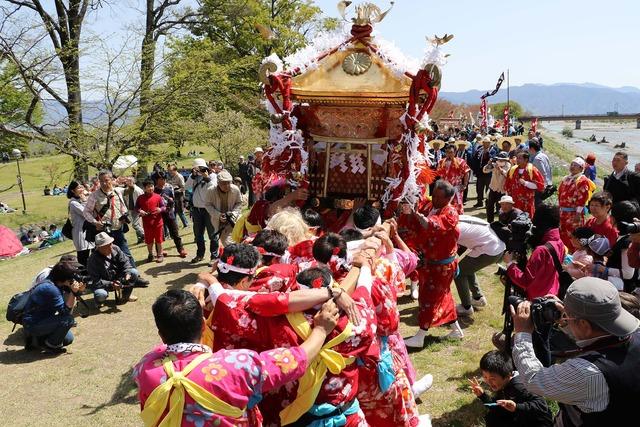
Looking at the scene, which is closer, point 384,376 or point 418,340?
point 384,376

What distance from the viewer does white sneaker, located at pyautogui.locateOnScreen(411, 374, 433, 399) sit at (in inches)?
187

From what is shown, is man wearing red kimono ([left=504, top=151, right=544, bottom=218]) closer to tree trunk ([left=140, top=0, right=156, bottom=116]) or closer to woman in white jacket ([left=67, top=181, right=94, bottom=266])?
woman in white jacket ([left=67, top=181, right=94, bottom=266])

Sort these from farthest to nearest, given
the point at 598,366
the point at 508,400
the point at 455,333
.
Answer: the point at 455,333 < the point at 508,400 < the point at 598,366

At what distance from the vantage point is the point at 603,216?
5.55m

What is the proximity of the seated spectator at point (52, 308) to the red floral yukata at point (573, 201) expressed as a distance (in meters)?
7.19

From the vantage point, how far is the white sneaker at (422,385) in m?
4.74

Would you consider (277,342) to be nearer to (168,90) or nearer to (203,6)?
(168,90)

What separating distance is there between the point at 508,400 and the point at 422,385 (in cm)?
156

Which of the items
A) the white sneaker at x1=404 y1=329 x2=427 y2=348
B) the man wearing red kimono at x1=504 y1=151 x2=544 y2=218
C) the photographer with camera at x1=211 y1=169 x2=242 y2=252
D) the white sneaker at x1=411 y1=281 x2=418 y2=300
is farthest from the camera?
the man wearing red kimono at x1=504 y1=151 x2=544 y2=218

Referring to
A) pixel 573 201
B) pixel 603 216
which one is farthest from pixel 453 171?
pixel 603 216

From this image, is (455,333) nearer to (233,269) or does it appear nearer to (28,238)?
(233,269)

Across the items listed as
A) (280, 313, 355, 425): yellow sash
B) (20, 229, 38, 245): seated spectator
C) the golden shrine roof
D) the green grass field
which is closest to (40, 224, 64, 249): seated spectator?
(20, 229, 38, 245): seated spectator

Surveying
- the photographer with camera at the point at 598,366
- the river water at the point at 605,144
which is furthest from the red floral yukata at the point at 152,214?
the river water at the point at 605,144

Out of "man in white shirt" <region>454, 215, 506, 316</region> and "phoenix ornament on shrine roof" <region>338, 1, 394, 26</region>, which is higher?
"phoenix ornament on shrine roof" <region>338, 1, 394, 26</region>
